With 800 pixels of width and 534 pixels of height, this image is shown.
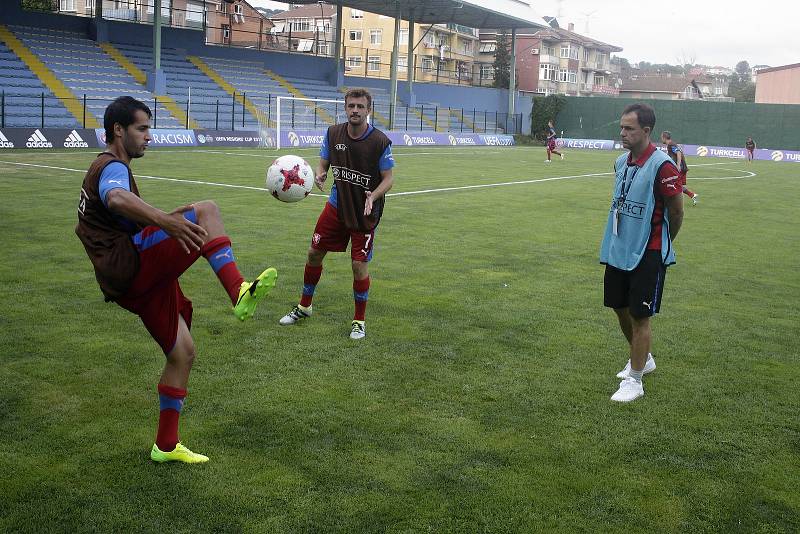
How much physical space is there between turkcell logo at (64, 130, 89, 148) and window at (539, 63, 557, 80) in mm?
74150

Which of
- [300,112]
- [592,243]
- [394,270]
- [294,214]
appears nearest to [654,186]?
[394,270]

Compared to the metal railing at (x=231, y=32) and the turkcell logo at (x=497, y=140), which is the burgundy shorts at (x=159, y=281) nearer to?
the metal railing at (x=231, y=32)

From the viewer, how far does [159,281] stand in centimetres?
432

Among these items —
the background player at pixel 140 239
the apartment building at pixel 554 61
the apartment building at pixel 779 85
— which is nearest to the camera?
the background player at pixel 140 239

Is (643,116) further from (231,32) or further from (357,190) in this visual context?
(231,32)

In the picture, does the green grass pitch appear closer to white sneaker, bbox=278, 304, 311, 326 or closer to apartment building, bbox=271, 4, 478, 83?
white sneaker, bbox=278, 304, 311, 326

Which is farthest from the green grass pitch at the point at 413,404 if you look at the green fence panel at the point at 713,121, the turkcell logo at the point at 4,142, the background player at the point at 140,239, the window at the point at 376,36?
the window at the point at 376,36

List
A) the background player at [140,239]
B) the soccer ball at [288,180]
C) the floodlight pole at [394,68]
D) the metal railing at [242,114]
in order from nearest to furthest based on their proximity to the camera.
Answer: the background player at [140,239]
the soccer ball at [288,180]
the metal railing at [242,114]
the floodlight pole at [394,68]

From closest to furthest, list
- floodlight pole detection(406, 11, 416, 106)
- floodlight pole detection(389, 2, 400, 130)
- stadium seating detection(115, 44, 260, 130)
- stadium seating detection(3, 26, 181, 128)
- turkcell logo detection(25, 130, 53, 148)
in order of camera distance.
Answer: turkcell logo detection(25, 130, 53, 148) → stadium seating detection(3, 26, 181, 128) → stadium seating detection(115, 44, 260, 130) → floodlight pole detection(389, 2, 400, 130) → floodlight pole detection(406, 11, 416, 106)

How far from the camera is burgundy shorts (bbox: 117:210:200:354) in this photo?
4238 millimetres

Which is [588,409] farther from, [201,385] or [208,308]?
[208,308]

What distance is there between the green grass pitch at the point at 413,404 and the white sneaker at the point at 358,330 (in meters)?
0.12

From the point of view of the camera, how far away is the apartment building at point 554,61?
314 ft

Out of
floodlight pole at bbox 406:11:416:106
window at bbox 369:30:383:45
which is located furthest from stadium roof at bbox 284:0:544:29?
window at bbox 369:30:383:45
